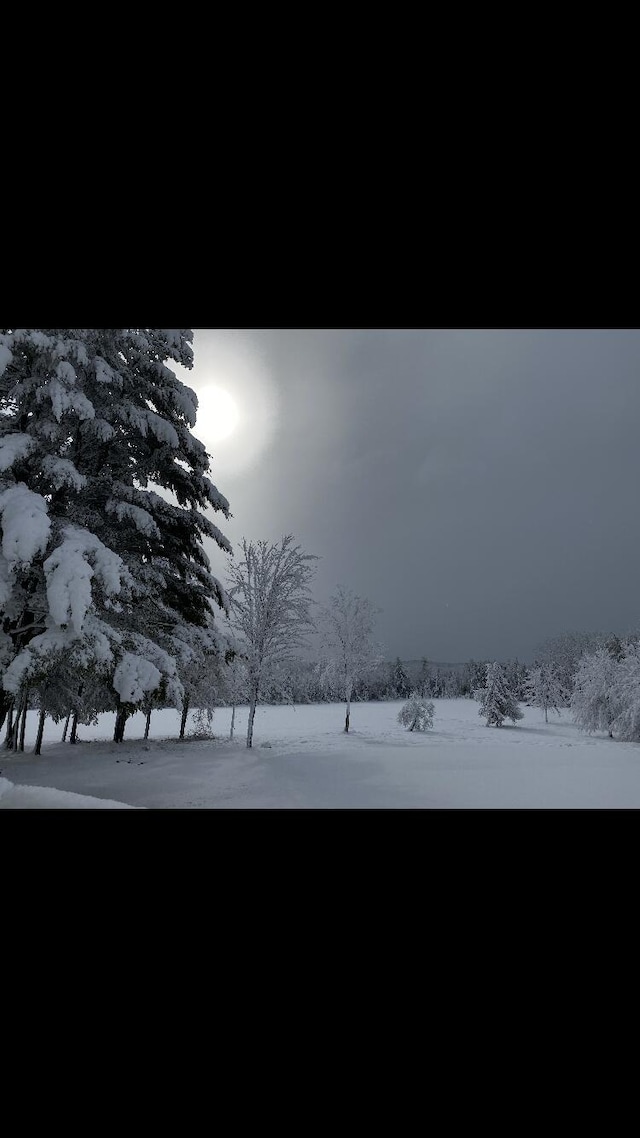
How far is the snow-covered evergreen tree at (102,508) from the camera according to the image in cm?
365

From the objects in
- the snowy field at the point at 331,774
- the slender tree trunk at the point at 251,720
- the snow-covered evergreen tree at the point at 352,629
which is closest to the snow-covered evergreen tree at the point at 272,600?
the slender tree trunk at the point at 251,720

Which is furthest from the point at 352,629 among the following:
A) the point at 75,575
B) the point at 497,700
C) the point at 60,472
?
the point at 75,575

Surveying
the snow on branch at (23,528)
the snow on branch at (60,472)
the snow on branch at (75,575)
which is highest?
the snow on branch at (60,472)

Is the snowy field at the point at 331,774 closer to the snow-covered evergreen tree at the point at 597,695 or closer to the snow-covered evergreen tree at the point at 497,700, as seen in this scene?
the snow-covered evergreen tree at the point at 597,695

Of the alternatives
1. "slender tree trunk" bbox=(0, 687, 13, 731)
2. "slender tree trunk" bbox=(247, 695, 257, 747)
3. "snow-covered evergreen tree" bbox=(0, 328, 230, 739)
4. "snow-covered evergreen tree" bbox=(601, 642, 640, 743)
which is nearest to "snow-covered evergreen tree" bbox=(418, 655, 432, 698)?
"snow-covered evergreen tree" bbox=(601, 642, 640, 743)

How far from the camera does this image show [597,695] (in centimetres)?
1346

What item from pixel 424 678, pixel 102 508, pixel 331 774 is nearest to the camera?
pixel 102 508

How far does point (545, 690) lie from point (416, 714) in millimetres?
9974

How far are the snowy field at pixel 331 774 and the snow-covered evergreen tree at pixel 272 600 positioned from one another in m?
1.91

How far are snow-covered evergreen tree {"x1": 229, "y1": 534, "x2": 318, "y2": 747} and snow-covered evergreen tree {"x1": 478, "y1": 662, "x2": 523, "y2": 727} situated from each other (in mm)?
9292

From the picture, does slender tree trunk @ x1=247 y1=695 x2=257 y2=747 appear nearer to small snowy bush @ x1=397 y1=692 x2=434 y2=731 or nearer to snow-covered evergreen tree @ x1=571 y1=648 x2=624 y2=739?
small snowy bush @ x1=397 y1=692 x2=434 y2=731

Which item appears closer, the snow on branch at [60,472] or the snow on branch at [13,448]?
the snow on branch at [13,448]

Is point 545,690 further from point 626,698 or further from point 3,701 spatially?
point 3,701

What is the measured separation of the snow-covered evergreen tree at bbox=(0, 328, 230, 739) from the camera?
3.65 meters
